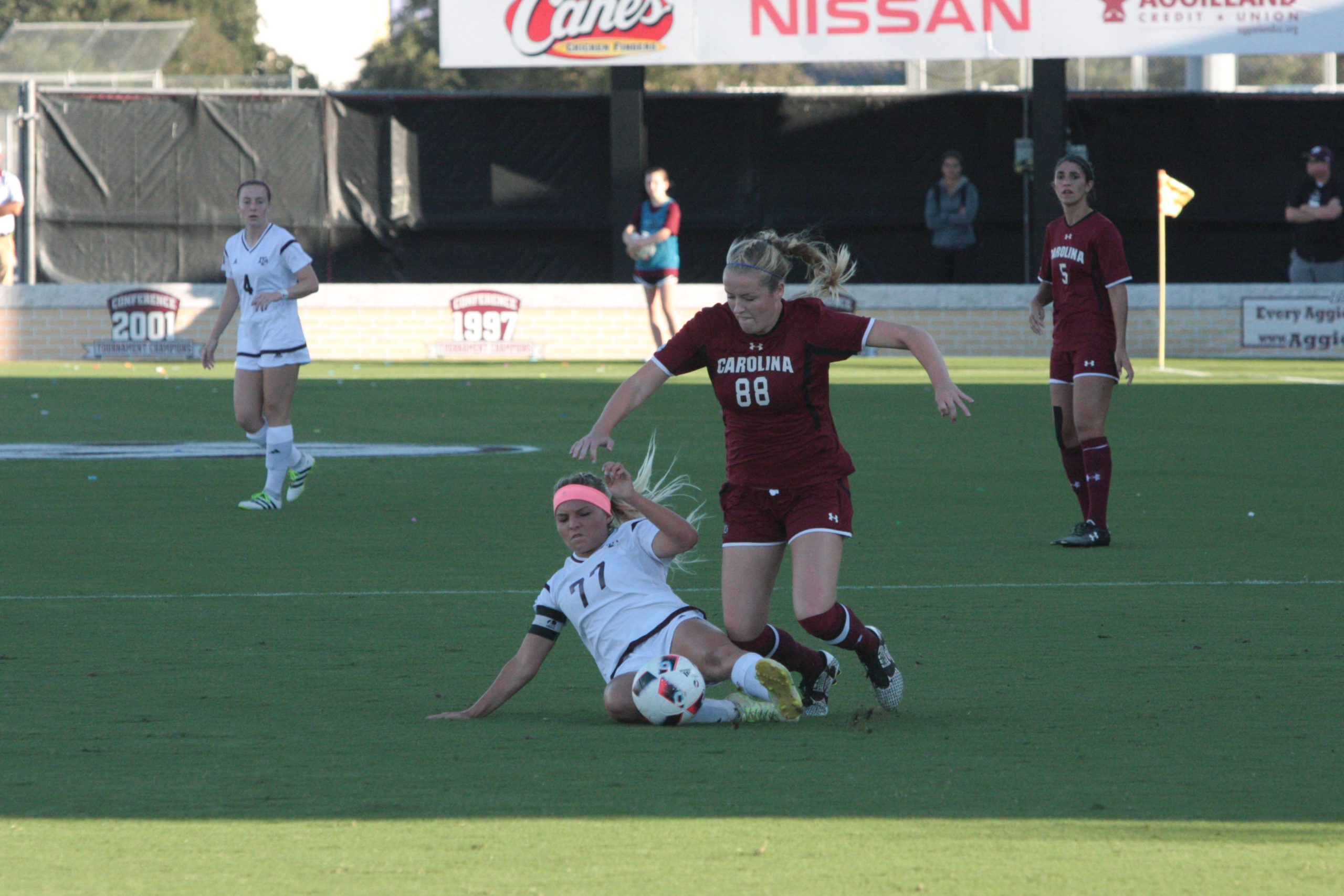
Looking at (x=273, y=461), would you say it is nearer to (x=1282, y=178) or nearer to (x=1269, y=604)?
(x=1269, y=604)

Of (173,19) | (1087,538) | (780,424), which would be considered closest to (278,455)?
(1087,538)

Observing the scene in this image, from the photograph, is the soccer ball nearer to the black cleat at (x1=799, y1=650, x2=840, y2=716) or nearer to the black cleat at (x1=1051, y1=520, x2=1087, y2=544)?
the black cleat at (x1=799, y1=650, x2=840, y2=716)

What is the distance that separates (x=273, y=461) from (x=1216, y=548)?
5.47 meters

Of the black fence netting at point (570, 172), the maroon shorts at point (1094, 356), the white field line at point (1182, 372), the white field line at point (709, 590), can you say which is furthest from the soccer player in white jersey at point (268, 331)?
the black fence netting at point (570, 172)

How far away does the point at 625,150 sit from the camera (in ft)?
90.2

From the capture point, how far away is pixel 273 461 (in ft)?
38.6

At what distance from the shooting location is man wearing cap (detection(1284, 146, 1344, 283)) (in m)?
24.5

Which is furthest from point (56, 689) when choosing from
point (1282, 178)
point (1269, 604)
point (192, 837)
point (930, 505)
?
point (1282, 178)

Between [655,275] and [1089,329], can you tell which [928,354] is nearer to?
[1089,329]

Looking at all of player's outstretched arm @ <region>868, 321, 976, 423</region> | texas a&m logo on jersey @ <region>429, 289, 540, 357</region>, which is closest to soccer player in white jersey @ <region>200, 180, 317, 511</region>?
player's outstretched arm @ <region>868, 321, 976, 423</region>

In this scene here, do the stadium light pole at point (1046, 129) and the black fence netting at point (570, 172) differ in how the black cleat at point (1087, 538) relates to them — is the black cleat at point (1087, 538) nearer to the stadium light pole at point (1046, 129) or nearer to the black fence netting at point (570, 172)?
the stadium light pole at point (1046, 129)

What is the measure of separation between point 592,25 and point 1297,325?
33.7ft

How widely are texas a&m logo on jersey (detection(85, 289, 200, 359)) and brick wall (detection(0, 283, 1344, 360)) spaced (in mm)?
80

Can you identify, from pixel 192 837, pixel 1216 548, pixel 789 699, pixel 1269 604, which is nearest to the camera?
pixel 192 837
